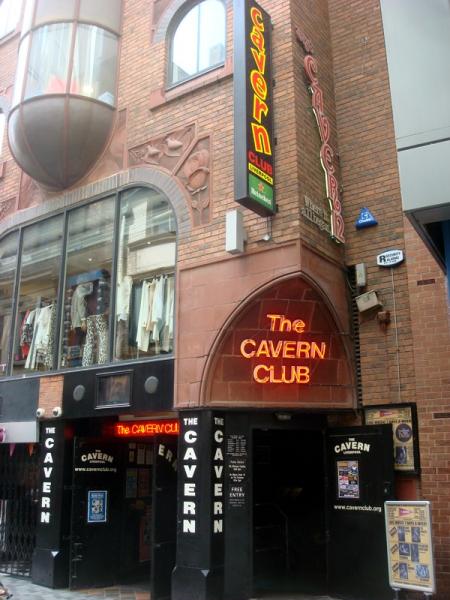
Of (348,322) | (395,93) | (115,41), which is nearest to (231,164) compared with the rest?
(348,322)

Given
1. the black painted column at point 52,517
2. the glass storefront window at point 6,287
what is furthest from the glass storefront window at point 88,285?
the glass storefront window at point 6,287

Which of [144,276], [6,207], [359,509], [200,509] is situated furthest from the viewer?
[6,207]

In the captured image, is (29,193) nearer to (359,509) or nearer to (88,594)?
(88,594)

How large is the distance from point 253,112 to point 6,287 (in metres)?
7.10

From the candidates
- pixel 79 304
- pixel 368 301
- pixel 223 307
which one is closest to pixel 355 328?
pixel 368 301

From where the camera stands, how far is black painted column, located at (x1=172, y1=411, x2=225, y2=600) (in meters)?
8.34

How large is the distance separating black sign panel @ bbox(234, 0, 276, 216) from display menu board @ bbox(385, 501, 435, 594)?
14.4 feet

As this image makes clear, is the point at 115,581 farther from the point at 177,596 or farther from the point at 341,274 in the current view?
the point at 341,274

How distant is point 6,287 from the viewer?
43.6ft

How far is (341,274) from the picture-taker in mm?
9859

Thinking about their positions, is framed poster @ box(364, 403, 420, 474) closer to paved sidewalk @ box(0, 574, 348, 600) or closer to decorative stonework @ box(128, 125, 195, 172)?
paved sidewalk @ box(0, 574, 348, 600)

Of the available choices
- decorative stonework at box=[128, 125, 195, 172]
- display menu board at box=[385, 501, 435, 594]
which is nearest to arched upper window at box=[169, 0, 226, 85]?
decorative stonework at box=[128, 125, 195, 172]

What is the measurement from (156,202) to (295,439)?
15.5 ft

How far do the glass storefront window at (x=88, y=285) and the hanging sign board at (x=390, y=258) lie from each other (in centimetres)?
474
